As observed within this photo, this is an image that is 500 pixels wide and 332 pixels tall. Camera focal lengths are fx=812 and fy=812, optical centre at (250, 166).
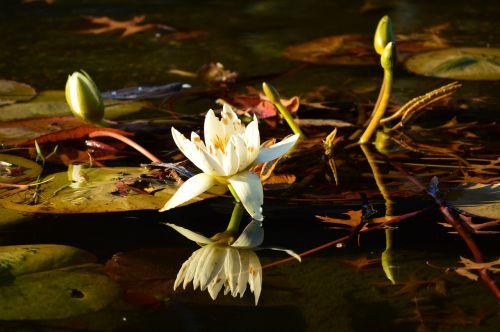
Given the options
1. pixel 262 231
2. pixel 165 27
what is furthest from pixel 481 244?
pixel 165 27

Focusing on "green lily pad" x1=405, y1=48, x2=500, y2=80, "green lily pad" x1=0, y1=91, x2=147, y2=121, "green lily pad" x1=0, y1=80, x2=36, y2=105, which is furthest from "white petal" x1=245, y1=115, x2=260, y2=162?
"green lily pad" x1=405, y1=48, x2=500, y2=80

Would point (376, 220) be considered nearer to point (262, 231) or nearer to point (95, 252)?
point (262, 231)

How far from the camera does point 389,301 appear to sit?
1137mm

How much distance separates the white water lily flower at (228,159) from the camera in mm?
1378

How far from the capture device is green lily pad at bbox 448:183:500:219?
55.4 inches

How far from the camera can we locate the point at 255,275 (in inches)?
48.4

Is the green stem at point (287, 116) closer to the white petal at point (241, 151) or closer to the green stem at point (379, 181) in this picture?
the green stem at point (379, 181)

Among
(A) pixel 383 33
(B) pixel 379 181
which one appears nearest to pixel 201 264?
(B) pixel 379 181

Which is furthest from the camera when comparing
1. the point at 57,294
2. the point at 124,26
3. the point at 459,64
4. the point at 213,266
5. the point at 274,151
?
the point at 124,26

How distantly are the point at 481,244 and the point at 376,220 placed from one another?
19 cm

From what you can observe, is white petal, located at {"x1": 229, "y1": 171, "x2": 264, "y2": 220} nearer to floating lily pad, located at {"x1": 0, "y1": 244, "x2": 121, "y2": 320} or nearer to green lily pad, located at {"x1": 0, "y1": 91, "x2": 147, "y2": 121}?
floating lily pad, located at {"x1": 0, "y1": 244, "x2": 121, "y2": 320}

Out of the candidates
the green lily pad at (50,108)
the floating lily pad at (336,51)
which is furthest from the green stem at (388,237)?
the floating lily pad at (336,51)

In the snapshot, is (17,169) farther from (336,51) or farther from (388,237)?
(336,51)

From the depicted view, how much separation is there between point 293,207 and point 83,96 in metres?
0.53
